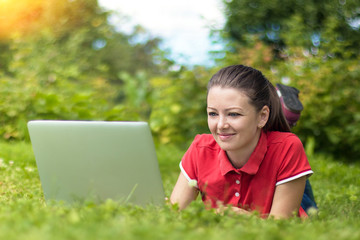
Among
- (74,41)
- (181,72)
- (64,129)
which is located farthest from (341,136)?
(74,41)

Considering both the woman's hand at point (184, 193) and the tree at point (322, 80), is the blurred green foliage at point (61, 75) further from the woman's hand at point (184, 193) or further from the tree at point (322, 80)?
the woman's hand at point (184, 193)

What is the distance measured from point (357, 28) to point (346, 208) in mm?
7406

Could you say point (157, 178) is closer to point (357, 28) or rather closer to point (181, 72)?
point (181, 72)

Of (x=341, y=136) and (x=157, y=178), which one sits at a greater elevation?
(x=157, y=178)

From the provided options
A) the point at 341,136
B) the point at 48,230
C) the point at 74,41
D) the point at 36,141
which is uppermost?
the point at 74,41

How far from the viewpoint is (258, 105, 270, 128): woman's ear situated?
253 centimetres

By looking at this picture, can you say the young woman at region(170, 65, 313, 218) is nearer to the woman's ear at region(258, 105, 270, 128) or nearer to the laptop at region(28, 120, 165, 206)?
the woman's ear at region(258, 105, 270, 128)

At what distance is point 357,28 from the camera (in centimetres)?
954

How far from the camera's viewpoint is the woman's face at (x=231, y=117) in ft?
7.84

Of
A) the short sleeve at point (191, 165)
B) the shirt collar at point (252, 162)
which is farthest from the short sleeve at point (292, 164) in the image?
the short sleeve at point (191, 165)

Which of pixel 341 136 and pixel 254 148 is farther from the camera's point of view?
pixel 341 136

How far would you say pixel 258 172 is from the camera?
2529 millimetres

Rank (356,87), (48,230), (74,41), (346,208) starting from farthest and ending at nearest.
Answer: (74,41) → (356,87) → (346,208) → (48,230)

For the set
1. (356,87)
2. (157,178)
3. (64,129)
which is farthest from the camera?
(356,87)
